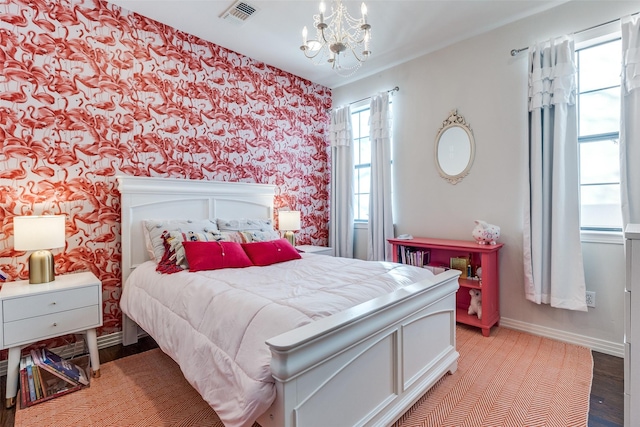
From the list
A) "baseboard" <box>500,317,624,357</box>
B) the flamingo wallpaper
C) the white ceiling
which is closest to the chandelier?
the white ceiling

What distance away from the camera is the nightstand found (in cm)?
182

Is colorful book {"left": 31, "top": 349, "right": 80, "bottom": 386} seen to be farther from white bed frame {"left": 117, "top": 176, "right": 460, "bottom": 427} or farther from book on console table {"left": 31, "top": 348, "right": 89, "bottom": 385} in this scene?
white bed frame {"left": 117, "top": 176, "right": 460, "bottom": 427}

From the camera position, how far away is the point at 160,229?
2555 millimetres

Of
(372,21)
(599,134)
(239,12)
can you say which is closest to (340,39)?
(372,21)

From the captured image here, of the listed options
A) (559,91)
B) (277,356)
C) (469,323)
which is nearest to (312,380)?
(277,356)

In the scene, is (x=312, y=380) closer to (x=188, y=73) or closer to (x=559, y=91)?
(x=559, y=91)

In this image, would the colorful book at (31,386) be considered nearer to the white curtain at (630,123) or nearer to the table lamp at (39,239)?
the table lamp at (39,239)

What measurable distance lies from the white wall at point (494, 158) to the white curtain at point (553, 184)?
0.13m

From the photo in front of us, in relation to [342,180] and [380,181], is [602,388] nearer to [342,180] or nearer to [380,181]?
[380,181]

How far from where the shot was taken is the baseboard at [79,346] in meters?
2.15

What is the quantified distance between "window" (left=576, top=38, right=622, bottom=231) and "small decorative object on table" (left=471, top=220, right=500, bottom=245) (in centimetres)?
61

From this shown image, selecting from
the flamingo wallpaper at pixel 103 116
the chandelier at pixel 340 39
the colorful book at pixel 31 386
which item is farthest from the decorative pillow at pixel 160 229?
the chandelier at pixel 340 39

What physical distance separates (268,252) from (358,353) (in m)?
1.33

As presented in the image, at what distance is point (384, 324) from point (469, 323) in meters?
1.70
